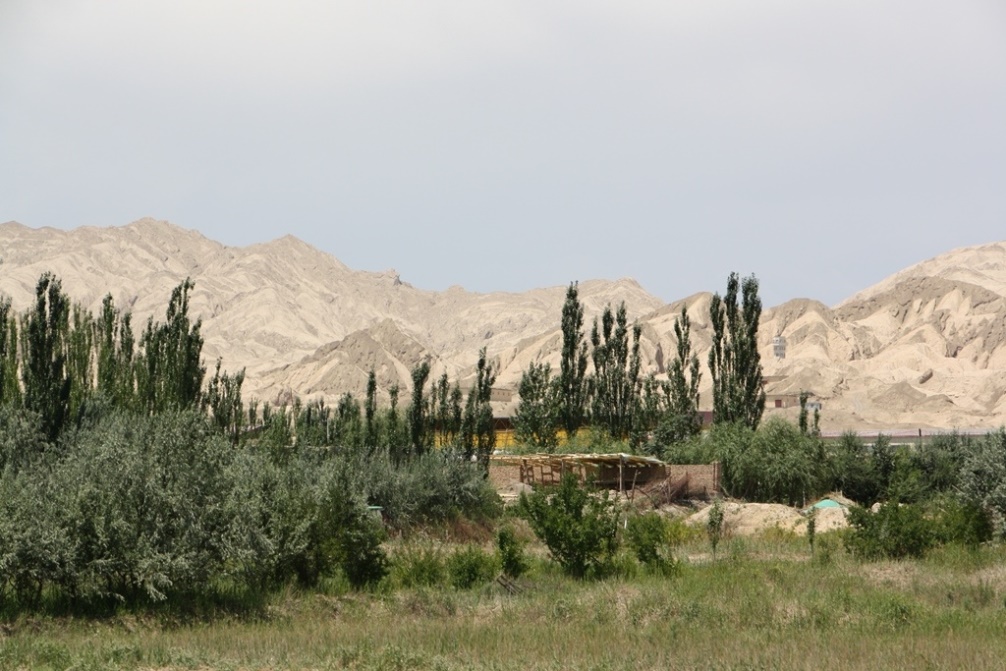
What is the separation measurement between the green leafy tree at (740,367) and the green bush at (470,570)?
27.2 m

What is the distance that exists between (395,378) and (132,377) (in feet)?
287

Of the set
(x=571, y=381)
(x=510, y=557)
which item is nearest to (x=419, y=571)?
(x=510, y=557)

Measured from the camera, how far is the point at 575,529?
72.9 ft

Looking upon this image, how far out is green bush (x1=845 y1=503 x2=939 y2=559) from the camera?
24484 millimetres

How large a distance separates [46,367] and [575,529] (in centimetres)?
1736

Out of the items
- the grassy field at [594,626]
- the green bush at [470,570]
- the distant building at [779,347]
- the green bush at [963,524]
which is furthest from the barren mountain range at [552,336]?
the grassy field at [594,626]

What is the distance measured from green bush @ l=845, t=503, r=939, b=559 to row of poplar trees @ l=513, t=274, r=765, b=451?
72.5 ft

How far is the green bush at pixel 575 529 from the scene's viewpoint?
22.2 m

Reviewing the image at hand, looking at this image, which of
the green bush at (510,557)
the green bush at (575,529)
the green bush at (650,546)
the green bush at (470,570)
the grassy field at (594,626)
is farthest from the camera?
the green bush at (575,529)

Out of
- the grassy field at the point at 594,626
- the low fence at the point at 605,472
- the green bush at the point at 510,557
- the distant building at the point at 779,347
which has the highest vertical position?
the distant building at the point at 779,347

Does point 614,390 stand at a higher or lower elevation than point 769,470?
higher

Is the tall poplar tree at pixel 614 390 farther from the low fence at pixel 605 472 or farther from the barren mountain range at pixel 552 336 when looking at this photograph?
the barren mountain range at pixel 552 336

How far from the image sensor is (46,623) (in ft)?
53.6

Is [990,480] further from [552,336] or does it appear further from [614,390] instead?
[552,336]
